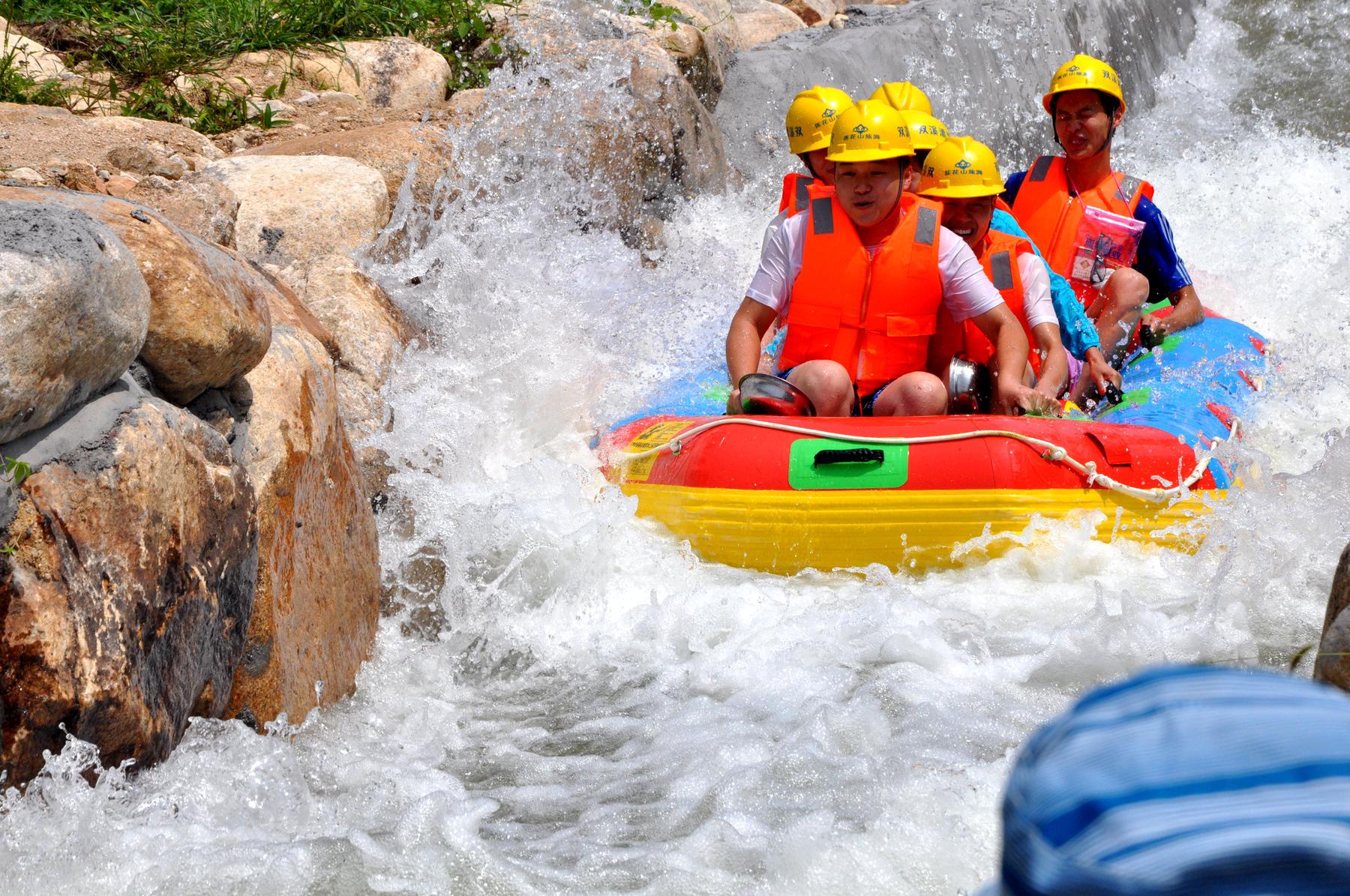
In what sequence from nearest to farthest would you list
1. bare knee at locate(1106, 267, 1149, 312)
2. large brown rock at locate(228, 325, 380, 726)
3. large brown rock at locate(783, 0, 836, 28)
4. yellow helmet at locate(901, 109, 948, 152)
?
1. large brown rock at locate(228, 325, 380, 726)
2. yellow helmet at locate(901, 109, 948, 152)
3. bare knee at locate(1106, 267, 1149, 312)
4. large brown rock at locate(783, 0, 836, 28)

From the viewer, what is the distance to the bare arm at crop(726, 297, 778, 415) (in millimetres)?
5000

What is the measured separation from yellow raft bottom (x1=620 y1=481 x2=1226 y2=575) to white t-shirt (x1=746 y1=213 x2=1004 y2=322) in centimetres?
87

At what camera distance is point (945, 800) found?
2.66 m

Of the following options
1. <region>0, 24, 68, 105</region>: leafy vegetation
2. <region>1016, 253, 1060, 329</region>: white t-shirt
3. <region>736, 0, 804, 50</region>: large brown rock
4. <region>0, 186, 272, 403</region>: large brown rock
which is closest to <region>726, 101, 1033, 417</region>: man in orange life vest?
<region>1016, 253, 1060, 329</region>: white t-shirt

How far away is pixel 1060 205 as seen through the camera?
5.92m

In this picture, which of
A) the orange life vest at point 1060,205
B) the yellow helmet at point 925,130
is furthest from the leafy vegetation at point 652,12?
the orange life vest at point 1060,205

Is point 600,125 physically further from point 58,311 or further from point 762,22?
Result: point 58,311

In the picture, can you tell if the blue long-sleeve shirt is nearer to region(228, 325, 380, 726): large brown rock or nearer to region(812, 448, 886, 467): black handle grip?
region(812, 448, 886, 467): black handle grip

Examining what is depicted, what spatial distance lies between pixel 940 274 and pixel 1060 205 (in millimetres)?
1414

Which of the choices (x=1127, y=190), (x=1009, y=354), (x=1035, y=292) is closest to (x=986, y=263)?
(x=1035, y=292)

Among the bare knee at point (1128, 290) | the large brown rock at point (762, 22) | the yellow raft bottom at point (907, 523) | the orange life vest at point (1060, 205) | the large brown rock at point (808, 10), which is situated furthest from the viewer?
the large brown rock at point (808, 10)

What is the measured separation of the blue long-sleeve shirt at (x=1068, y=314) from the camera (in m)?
5.41

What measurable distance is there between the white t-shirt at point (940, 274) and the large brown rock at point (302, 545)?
1.92m

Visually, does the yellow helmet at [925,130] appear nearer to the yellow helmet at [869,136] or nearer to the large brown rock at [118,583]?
the yellow helmet at [869,136]
